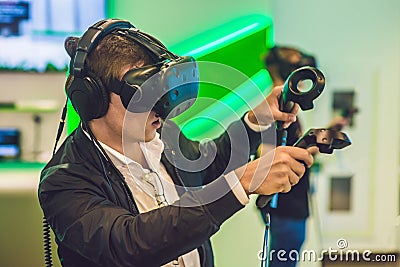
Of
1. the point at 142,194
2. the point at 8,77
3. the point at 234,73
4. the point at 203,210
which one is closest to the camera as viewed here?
the point at 203,210

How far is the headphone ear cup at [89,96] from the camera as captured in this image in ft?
2.92

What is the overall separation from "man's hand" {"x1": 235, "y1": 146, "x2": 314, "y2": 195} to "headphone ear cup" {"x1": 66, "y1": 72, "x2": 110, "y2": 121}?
267 millimetres

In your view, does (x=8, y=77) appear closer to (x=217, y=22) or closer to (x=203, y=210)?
(x=217, y=22)

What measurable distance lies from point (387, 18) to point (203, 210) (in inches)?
93.6

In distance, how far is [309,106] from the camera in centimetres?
91

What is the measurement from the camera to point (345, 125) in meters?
2.91

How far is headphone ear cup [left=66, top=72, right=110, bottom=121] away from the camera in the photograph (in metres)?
0.89

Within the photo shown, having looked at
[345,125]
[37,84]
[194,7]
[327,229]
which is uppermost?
[194,7]

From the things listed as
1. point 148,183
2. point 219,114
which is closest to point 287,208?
point 219,114

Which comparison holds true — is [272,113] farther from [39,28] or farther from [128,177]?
[39,28]

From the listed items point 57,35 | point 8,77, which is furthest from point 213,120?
point 8,77

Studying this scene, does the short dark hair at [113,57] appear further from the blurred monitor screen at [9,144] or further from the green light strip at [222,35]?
the blurred monitor screen at [9,144]

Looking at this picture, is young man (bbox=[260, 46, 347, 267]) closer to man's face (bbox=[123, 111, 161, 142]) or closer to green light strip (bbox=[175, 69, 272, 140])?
green light strip (bbox=[175, 69, 272, 140])

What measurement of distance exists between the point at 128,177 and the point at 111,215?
17cm
